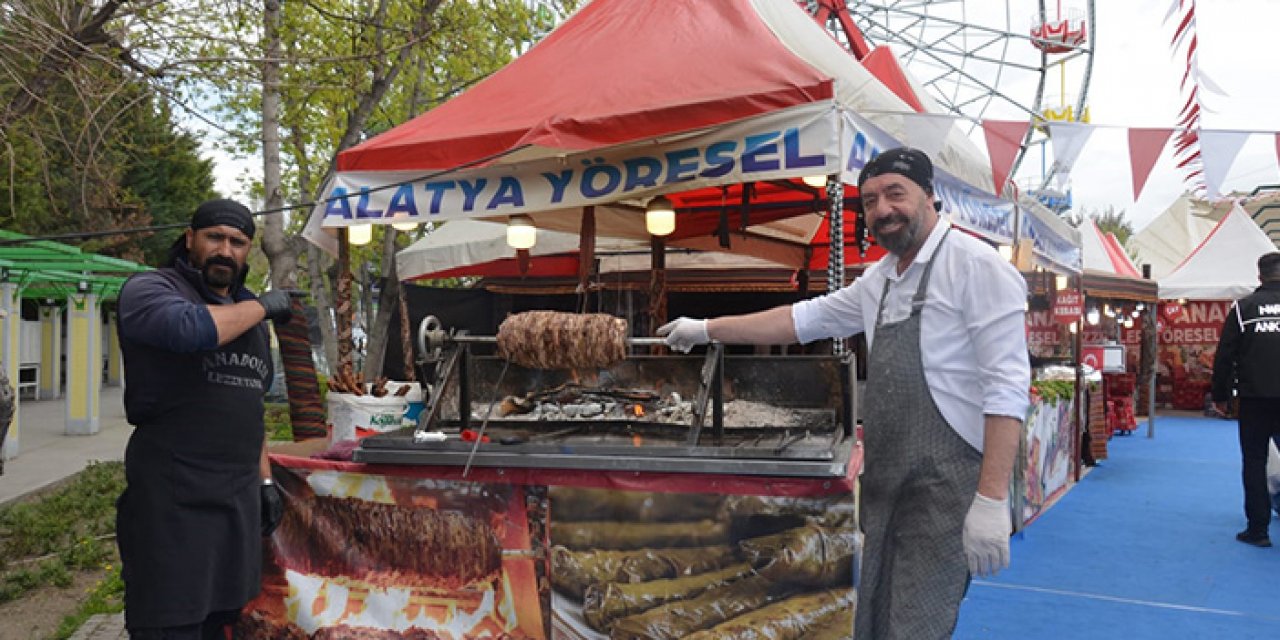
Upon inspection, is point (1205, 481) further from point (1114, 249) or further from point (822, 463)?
point (1114, 249)

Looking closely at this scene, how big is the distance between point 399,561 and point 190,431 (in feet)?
3.98

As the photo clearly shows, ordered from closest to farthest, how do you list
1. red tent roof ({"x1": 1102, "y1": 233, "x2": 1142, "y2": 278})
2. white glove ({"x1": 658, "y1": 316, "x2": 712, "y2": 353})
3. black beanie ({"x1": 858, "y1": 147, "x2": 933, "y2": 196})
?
black beanie ({"x1": 858, "y1": 147, "x2": 933, "y2": 196}) < white glove ({"x1": 658, "y1": 316, "x2": 712, "y2": 353}) < red tent roof ({"x1": 1102, "y1": 233, "x2": 1142, "y2": 278})

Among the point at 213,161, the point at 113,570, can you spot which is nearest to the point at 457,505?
the point at 113,570

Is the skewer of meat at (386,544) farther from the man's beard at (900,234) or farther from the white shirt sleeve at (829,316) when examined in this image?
the man's beard at (900,234)

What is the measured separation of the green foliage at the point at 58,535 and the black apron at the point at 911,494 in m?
6.06

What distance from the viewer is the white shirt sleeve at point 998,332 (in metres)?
2.52

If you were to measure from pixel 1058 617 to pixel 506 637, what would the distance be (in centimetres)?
338

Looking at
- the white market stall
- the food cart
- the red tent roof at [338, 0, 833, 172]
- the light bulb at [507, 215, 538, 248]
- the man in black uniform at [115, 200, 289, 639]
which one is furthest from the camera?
the white market stall

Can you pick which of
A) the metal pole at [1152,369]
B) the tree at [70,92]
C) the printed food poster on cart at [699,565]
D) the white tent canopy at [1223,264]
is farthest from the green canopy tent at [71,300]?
the white tent canopy at [1223,264]

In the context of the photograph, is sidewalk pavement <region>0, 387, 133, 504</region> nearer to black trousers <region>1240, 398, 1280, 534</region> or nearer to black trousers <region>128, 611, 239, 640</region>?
black trousers <region>128, 611, 239, 640</region>

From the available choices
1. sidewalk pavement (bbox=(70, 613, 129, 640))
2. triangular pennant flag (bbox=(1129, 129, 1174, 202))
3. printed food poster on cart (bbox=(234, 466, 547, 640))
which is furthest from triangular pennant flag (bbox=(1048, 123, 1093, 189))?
sidewalk pavement (bbox=(70, 613, 129, 640))

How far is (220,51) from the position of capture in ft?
25.0

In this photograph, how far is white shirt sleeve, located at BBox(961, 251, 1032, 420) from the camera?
2520 mm

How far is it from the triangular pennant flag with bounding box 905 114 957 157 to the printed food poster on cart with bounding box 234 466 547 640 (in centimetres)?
325
